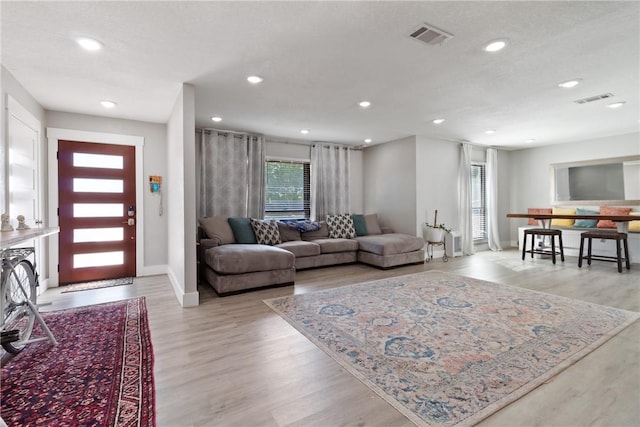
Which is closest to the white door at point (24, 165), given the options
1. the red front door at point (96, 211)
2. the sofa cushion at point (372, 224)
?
the red front door at point (96, 211)

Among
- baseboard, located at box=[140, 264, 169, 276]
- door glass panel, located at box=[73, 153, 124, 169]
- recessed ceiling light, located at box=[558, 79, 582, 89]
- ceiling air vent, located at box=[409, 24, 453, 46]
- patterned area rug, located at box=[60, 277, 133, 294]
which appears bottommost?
patterned area rug, located at box=[60, 277, 133, 294]

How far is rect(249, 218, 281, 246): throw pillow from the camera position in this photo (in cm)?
498

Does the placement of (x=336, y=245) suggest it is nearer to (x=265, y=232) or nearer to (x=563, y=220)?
(x=265, y=232)

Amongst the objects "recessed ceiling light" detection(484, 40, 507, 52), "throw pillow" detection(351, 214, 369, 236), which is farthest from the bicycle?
"throw pillow" detection(351, 214, 369, 236)

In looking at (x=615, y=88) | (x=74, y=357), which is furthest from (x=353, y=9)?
(x=615, y=88)

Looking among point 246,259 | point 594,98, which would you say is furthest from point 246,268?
point 594,98

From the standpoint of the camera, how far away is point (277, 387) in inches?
71.4

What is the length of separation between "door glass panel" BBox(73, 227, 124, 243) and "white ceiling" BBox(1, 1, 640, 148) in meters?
1.70

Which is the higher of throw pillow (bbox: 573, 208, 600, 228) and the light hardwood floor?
throw pillow (bbox: 573, 208, 600, 228)

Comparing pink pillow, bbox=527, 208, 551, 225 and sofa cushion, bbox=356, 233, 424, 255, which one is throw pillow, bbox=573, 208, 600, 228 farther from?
sofa cushion, bbox=356, 233, 424, 255

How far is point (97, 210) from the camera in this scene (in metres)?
4.45

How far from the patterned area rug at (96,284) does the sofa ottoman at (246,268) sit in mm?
1294

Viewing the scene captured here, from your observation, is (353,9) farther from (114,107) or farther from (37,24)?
(114,107)

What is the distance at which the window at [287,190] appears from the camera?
5.91 metres
